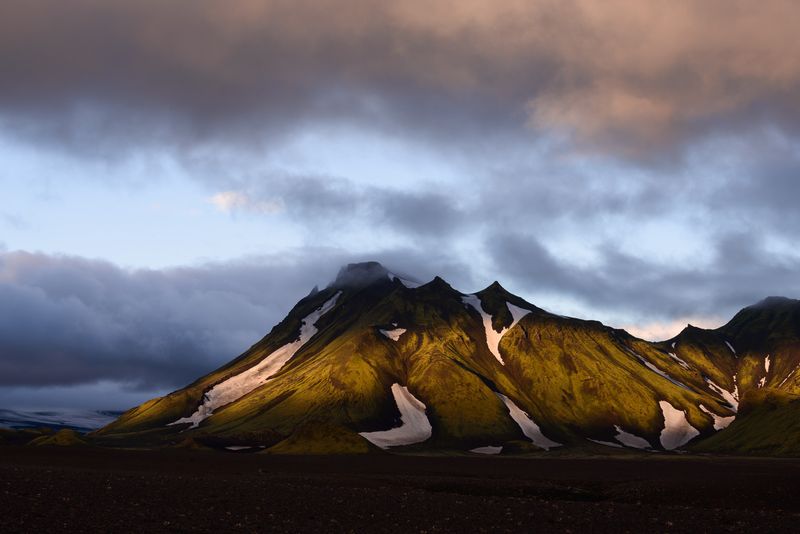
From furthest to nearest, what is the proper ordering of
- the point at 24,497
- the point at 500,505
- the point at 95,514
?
the point at 500,505 → the point at 24,497 → the point at 95,514

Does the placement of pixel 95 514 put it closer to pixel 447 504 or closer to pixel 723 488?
pixel 447 504

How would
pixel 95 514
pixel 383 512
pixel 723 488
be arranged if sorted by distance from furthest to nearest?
pixel 723 488 → pixel 383 512 → pixel 95 514

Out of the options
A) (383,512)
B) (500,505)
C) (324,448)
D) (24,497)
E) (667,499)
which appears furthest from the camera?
(324,448)

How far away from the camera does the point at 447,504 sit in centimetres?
5703

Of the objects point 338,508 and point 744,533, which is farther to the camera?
point 338,508

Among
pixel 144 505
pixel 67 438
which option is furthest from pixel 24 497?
pixel 67 438

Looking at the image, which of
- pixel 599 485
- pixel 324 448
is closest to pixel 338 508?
pixel 599 485

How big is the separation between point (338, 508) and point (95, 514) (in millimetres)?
16112

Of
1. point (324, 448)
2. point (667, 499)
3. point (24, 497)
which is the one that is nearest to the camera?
point (24, 497)

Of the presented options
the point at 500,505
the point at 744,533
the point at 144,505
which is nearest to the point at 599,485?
the point at 500,505

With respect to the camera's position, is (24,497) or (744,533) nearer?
(744,533)

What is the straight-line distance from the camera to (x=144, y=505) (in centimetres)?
4791

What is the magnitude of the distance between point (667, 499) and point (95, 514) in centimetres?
4736

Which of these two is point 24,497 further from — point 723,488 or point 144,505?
point 723,488
